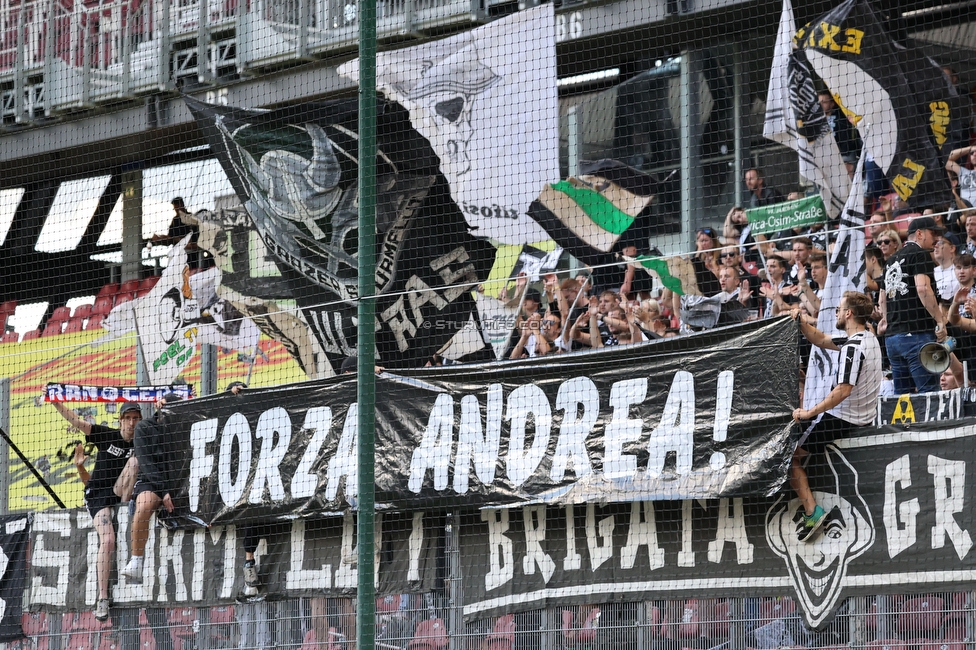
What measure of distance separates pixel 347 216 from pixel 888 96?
4110 millimetres

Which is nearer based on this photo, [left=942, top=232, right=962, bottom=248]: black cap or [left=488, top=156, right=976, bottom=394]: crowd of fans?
[left=488, top=156, right=976, bottom=394]: crowd of fans

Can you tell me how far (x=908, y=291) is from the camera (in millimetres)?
9297

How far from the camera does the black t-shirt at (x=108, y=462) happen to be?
1126 cm

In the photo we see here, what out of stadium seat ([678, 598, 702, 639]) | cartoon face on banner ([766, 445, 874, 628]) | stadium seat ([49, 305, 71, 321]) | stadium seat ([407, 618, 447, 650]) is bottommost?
stadium seat ([407, 618, 447, 650])

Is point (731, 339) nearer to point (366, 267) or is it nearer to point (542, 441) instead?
point (542, 441)

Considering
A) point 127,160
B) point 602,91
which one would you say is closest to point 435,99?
point 602,91

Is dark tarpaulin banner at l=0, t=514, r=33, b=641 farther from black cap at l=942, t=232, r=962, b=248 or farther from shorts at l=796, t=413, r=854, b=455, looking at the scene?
black cap at l=942, t=232, r=962, b=248

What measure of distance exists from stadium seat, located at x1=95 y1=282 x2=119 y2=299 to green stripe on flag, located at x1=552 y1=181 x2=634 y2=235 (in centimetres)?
727

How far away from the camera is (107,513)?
10883mm

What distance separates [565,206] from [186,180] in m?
6.05

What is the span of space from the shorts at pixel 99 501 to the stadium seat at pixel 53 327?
5778mm

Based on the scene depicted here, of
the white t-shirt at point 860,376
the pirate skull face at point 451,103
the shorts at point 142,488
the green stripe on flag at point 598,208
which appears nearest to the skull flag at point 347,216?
the pirate skull face at point 451,103

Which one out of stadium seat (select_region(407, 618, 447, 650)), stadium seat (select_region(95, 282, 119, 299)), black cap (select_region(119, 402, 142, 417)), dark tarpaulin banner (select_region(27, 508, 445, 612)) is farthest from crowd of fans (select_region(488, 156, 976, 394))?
stadium seat (select_region(95, 282, 119, 299))

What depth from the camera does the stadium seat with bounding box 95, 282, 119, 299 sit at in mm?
16000
